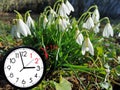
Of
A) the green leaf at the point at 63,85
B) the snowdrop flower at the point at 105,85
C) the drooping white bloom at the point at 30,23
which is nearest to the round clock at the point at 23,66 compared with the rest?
the green leaf at the point at 63,85

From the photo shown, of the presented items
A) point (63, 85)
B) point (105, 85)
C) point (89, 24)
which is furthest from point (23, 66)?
point (89, 24)

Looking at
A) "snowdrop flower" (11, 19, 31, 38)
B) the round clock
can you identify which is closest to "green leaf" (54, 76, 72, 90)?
the round clock

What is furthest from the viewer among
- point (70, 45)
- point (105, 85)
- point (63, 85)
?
point (70, 45)

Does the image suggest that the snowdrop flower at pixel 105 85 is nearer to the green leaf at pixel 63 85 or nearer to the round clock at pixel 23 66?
the green leaf at pixel 63 85

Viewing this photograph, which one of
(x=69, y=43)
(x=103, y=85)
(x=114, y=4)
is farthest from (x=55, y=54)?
(x=114, y=4)

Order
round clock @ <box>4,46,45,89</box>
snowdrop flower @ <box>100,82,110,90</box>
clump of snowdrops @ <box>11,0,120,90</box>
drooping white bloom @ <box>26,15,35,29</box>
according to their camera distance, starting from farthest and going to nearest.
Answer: drooping white bloom @ <box>26,15,35,29</box> < clump of snowdrops @ <box>11,0,120,90</box> < snowdrop flower @ <box>100,82,110,90</box> < round clock @ <box>4,46,45,89</box>

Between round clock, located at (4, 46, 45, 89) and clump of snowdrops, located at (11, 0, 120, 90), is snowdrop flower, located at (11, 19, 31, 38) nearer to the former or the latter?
clump of snowdrops, located at (11, 0, 120, 90)

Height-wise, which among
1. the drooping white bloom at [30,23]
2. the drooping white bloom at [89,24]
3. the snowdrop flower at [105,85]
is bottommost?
the snowdrop flower at [105,85]

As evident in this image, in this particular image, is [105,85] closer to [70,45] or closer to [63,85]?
[63,85]
